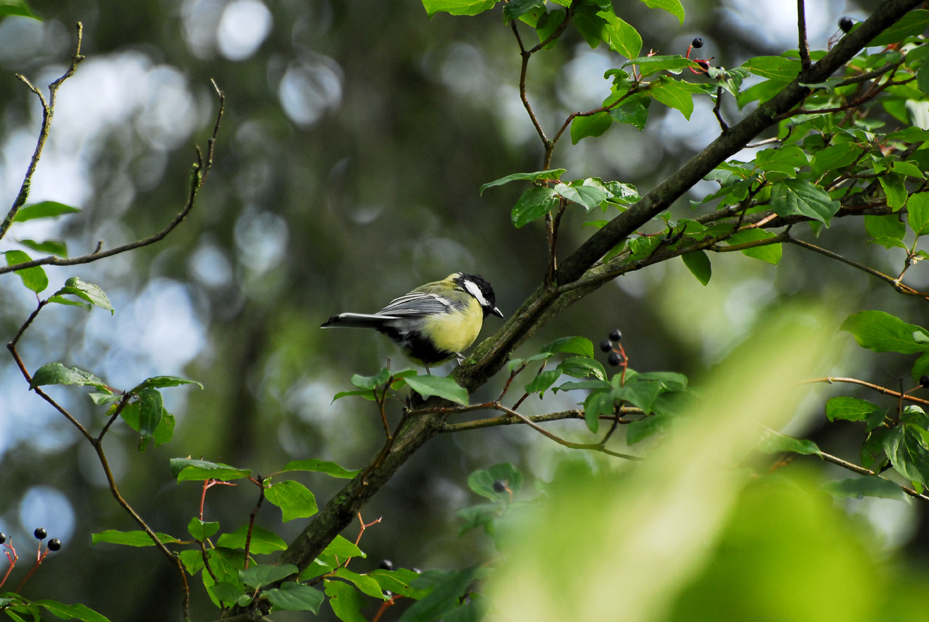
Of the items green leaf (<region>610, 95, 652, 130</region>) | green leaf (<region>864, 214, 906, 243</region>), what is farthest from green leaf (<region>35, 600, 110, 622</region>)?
green leaf (<region>864, 214, 906, 243</region>)

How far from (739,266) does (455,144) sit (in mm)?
2395

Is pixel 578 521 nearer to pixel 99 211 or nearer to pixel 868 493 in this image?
pixel 868 493

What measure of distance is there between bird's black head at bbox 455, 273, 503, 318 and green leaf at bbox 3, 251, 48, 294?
2.82 metres

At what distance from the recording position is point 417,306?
3797mm

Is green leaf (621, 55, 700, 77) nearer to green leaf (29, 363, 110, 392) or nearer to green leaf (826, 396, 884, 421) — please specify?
green leaf (826, 396, 884, 421)

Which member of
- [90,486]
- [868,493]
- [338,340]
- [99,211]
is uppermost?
[868,493]

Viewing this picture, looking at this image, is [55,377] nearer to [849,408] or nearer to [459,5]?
[459,5]

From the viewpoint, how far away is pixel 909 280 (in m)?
4.86

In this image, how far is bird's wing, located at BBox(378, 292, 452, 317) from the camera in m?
3.71

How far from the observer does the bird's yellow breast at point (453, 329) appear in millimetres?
3742

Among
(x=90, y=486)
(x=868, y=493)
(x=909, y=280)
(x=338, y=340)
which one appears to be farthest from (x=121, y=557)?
(x=909, y=280)

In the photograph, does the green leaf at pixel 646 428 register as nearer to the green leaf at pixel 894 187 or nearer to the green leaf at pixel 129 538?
the green leaf at pixel 894 187

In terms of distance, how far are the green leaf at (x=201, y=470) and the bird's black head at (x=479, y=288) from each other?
9.34ft

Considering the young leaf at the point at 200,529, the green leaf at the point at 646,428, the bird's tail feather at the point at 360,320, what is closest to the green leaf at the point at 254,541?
the young leaf at the point at 200,529
